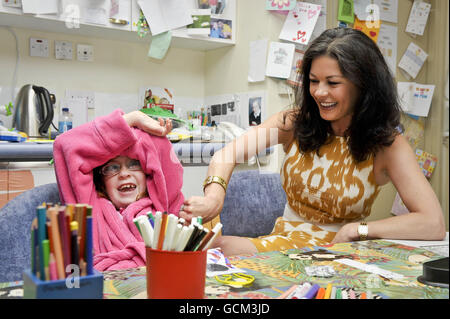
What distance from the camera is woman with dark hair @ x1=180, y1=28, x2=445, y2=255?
A: 3.89 feet

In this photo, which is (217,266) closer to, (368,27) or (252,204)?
(252,204)

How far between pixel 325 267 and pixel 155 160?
59cm

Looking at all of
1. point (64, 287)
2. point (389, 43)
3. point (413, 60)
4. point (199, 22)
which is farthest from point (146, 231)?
point (413, 60)

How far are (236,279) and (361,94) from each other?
777 mm

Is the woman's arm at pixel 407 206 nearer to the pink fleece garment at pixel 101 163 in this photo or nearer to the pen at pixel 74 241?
the pink fleece garment at pixel 101 163

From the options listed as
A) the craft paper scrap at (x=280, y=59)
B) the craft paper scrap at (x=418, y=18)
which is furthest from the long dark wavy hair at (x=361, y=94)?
the craft paper scrap at (x=418, y=18)

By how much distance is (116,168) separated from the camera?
1212mm

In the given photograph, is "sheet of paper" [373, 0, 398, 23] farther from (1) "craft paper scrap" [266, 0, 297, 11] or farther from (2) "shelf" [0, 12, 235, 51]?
(2) "shelf" [0, 12, 235, 51]

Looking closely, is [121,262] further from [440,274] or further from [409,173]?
[409,173]

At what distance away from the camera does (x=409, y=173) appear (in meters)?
1.17

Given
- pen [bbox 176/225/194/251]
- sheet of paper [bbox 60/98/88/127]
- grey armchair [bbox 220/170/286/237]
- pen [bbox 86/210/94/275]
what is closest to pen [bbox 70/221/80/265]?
pen [bbox 86/210/94/275]

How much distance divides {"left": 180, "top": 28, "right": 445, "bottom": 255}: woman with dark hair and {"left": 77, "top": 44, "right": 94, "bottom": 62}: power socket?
151cm

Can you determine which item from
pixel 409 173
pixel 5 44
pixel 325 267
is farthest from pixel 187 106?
pixel 325 267
